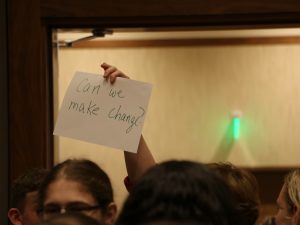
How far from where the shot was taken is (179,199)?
2.63 ft

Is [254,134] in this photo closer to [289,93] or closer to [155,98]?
[289,93]

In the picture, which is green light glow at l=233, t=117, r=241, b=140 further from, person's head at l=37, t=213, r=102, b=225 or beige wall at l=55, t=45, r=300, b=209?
person's head at l=37, t=213, r=102, b=225

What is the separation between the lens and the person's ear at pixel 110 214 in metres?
1.29

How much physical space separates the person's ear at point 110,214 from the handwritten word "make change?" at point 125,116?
22 centimetres

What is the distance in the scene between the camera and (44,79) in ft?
6.95

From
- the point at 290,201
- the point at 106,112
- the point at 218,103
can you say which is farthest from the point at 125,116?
the point at 218,103

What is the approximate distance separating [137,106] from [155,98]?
2075 millimetres

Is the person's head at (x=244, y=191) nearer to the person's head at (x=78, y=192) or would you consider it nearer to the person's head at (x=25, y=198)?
the person's head at (x=78, y=192)

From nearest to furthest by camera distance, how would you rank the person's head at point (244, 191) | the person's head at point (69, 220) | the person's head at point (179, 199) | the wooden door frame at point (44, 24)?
the person's head at point (179, 199) → the person's head at point (69, 220) → the person's head at point (244, 191) → the wooden door frame at point (44, 24)

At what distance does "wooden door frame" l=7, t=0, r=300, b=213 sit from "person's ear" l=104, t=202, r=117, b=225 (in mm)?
834

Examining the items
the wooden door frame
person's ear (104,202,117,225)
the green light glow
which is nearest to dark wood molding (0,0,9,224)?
the wooden door frame

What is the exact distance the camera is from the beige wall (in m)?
3.54

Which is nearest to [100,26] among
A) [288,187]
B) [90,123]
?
[90,123]

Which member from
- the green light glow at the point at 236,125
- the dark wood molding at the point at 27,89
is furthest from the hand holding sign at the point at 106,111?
the green light glow at the point at 236,125
